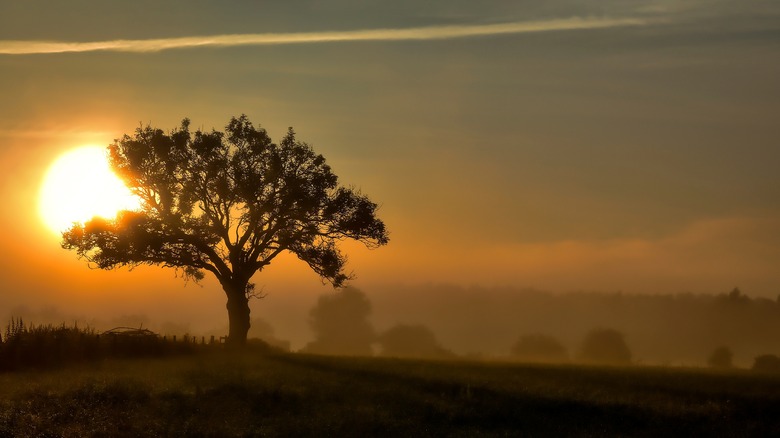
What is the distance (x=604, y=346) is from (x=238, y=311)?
84.2 meters

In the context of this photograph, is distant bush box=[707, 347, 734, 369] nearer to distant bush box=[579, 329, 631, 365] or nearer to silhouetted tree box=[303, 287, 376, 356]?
distant bush box=[579, 329, 631, 365]

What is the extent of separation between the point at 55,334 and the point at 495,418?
31.6m

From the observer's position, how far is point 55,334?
185 ft

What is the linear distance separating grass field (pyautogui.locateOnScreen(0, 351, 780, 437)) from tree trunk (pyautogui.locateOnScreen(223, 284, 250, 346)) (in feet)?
51.4

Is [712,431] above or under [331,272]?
under

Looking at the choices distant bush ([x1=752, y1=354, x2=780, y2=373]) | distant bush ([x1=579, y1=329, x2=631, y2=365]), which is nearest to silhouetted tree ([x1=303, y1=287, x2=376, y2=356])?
distant bush ([x1=579, y1=329, x2=631, y2=365])

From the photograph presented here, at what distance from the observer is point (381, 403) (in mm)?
41594

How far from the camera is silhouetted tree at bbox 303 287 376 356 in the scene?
567ft

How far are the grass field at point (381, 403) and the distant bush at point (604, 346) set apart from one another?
281 feet

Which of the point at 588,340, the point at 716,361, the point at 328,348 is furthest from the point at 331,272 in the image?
the point at 328,348

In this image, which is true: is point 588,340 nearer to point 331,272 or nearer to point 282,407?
point 331,272

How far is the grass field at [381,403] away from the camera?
37562 millimetres

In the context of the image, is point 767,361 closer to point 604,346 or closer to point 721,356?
point 721,356

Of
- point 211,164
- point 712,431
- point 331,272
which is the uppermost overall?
point 211,164
